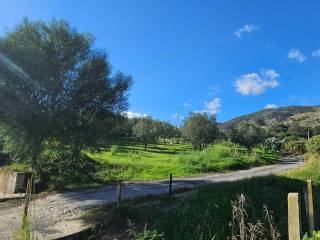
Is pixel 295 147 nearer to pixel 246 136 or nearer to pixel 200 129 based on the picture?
pixel 246 136

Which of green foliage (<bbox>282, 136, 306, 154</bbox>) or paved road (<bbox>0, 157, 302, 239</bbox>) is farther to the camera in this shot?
green foliage (<bbox>282, 136, 306, 154</bbox>)

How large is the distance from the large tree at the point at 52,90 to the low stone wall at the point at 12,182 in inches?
33.7

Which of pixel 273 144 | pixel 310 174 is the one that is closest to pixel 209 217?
A: pixel 310 174

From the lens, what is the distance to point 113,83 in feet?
69.6

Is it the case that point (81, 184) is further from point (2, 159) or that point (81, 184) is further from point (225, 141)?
point (225, 141)

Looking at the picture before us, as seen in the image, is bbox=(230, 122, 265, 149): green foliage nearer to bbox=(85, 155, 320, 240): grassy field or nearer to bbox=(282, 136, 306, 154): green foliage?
bbox=(282, 136, 306, 154): green foliage

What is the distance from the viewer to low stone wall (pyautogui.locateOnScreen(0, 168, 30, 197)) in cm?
1911

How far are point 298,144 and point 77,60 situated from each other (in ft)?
171

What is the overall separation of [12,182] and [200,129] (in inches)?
1809

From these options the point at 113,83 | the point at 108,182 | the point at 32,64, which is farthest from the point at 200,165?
the point at 32,64

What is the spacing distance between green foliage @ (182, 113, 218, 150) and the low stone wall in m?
44.8

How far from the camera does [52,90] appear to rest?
17531mm

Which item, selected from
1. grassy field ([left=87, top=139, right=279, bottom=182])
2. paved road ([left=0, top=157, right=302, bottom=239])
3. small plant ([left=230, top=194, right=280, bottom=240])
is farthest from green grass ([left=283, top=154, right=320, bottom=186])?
small plant ([left=230, top=194, right=280, bottom=240])

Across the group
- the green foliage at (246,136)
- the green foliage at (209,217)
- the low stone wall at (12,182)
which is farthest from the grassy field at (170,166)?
the green foliage at (246,136)
